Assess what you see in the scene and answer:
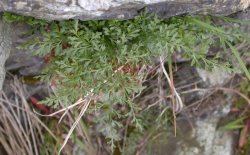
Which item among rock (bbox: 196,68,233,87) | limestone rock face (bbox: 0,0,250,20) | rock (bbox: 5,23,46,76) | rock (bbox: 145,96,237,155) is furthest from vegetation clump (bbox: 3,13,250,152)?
rock (bbox: 145,96,237,155)

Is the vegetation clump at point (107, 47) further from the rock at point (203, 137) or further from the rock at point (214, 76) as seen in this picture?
the rock at point (203, 137)

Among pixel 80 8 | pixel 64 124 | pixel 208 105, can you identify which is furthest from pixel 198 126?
pixel 80 8

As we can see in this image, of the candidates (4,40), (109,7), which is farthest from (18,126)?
(109,7)

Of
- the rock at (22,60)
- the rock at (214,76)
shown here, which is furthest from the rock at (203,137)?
the rock at (22,60)

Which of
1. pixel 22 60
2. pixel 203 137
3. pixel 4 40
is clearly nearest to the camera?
pixel 4 40

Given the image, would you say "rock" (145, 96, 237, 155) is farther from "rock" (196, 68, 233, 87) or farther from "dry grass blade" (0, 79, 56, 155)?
"dry grass blade" (0, 79, 56, 155)

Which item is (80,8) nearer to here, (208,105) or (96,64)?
(96,64)

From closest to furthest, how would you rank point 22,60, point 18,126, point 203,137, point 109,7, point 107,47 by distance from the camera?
point 109,7 → point 107,47 → point 22,60 → point 18,126 → point 203,137

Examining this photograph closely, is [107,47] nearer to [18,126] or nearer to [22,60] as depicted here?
[22,60]
